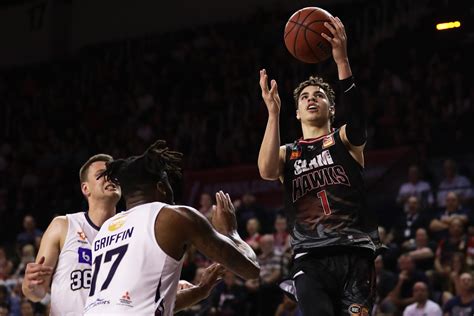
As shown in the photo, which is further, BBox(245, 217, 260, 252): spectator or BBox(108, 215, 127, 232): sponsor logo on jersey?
BBox(245, 217, 260, 252): spectator

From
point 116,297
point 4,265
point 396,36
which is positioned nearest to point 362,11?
point 396,36

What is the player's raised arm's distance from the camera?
636 centimetres

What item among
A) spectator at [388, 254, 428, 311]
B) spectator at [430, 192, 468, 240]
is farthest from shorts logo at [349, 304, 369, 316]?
spectator at [430, 192, 468, 240]

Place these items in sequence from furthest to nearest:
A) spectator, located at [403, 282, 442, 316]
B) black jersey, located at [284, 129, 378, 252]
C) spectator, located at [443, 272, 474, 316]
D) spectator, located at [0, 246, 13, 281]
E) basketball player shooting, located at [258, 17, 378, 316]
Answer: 1. spectator, located at [0, 246, 13, 281]
2. spectator, located at [403, 282, 442, 316]
3. spectator, located at [443, 272, 474, 316]
4. black jersey, located at [284, 129, 378, 252]
5. basketball player shooting, located at [258, 17, 378, 316]

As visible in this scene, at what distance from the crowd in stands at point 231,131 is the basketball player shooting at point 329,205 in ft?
16.0

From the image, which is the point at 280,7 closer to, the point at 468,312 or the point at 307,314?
the point at 468,312

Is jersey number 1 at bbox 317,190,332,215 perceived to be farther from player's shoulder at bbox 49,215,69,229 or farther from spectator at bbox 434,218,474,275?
spectator at bbox 434,218,474,275

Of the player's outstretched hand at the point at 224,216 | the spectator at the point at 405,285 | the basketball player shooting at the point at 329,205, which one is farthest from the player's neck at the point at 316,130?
the spectator at the point at 405,285

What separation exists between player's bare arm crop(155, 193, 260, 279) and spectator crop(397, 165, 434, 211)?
823cm

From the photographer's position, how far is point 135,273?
4.85 m

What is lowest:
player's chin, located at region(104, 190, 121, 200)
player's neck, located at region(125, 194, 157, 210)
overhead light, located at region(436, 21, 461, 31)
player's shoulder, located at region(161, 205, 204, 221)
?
player's shoulder, located at region(161, 205, 204, 221)

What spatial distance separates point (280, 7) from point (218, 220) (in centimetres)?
1600

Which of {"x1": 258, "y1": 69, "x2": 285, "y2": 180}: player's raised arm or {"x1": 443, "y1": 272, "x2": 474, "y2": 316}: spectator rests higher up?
{"x1": 258, "y1": 69, "x2": 285, "y2": 180}: player's raised arm

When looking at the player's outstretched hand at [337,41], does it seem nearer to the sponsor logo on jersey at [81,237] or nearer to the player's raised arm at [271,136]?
the player's raised arm at [271,136]
